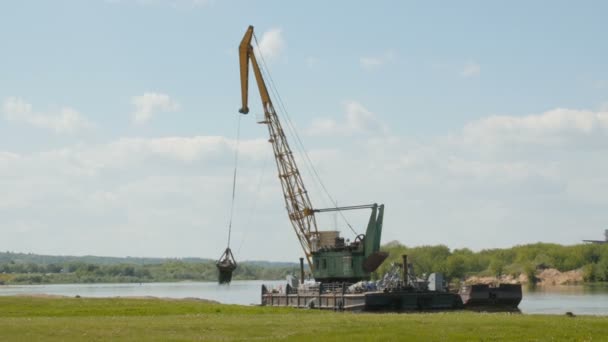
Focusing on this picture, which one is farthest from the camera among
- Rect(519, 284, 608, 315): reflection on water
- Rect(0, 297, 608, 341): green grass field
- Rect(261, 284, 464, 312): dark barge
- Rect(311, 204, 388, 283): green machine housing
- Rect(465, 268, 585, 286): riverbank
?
Rect(465, 268, 585, 286): riverbank

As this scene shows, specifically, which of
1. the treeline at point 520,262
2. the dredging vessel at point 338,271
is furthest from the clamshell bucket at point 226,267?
the treeline at point 520,262

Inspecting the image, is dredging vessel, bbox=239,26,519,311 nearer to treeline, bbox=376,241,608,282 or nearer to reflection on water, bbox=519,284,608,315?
reflection on water, bbox=519,284,608,315

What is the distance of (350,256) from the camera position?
266 feet

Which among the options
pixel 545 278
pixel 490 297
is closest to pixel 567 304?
pixel 490 297

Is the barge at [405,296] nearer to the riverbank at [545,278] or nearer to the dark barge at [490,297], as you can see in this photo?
the dark barge at [490,297]

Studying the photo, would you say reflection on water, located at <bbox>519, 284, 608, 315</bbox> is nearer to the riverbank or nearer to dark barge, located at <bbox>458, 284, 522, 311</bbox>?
dark barge, located at <bbox>458, 284, 522, 311</bbox>

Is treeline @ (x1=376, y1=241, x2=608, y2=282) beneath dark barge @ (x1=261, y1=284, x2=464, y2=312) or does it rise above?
above

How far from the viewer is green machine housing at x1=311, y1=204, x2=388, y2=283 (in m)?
80.0

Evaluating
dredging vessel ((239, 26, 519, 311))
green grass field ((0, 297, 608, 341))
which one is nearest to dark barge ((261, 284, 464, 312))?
dredging vessel ((239, 26, 519, 311))

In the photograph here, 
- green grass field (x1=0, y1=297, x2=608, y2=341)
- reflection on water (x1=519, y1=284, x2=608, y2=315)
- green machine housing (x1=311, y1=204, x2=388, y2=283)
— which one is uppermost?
green machine housing (x1=311, y1=204, x2=388, y2=283)

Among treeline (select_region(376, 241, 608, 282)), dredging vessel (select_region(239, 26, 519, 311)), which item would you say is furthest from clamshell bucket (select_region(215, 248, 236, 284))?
treeline (select_region(376, 241, 608, 282))

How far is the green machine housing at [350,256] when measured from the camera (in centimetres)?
8000

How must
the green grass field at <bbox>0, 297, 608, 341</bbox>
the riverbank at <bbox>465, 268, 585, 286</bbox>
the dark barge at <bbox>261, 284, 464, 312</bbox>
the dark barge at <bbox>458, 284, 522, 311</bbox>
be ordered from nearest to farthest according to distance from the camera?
the green grass field at <bbox>0, 297, 608, 341</bbox>
the dark barge at <bbox>261, 284, 464, 312</bbox>
the dark barge at <bbox>458, 284, 522, 311</bbox>
the riverbank at <bbox>465, 268, 585, 286</bbox>

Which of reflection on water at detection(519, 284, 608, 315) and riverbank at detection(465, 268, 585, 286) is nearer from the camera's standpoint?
reflection on water at detection(519, 284, 608, 315)
